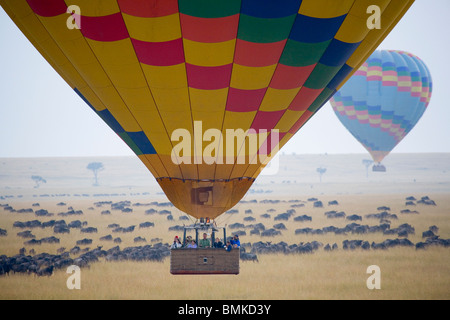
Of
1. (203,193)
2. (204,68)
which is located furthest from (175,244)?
(204,68)

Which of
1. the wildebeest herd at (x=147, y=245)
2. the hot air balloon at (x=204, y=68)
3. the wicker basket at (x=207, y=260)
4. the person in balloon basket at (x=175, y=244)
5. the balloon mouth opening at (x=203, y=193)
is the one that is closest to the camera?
the hot air balloon at (x=204, y=68)

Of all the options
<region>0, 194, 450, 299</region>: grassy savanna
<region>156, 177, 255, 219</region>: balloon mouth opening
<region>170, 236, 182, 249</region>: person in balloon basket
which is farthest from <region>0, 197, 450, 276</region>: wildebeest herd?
<region>170, 236, 182, 249</region>: person in balloon basket

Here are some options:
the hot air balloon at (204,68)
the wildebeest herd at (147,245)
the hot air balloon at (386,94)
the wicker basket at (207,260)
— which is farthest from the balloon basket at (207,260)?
the hot air balloon at (386,94)

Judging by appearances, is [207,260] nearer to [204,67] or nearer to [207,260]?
[207,260]

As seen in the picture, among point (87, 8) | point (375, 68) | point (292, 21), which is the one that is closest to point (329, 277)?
point (292, 21)

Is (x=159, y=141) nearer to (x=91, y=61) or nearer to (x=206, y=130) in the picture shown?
(x=206, y=130)

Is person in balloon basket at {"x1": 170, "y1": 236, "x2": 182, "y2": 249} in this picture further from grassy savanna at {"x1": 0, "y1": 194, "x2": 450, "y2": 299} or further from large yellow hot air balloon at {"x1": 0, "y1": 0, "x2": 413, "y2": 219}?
grassy savanna at {"x1": 0, "y1": 194, "x2": 450, "y2": 299}

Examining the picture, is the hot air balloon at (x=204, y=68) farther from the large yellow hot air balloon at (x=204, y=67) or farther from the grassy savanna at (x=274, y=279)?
the grassy savanna at (x=274, y=279)
